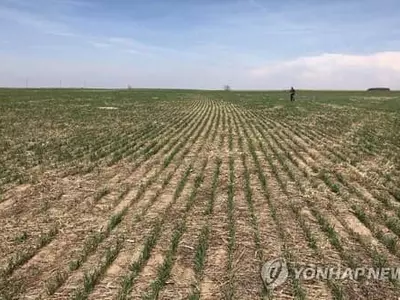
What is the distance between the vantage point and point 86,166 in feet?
43.3

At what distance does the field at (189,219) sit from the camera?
18.7ft

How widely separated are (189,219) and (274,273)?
265cm

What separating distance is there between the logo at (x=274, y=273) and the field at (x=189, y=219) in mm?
106

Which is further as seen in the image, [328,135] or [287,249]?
[328,135]

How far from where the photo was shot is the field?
225 inches

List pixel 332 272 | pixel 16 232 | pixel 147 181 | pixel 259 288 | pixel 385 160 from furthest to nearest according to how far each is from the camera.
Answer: pixel 385 160 → pixel 147 181 → pixel 16 232 → pixel 332 272 → pixel 259 288

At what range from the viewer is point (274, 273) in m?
6.02

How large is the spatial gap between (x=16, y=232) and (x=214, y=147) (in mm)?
10586

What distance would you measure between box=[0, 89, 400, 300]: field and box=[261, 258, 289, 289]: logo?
0.35 ft

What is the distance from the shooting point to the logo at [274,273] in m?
5.73

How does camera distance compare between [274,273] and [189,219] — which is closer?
[274,273]

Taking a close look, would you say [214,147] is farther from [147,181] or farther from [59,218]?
[59,218]

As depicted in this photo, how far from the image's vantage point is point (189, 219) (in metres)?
8.32

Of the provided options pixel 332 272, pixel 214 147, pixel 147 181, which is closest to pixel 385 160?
pixel 214 147
